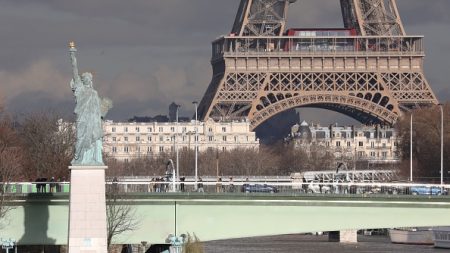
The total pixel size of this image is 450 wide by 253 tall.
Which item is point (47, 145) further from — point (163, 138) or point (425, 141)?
point (163, 138)

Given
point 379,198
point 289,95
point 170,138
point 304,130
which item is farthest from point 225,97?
point 379,198

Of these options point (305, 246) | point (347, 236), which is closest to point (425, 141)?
point (347, 236)

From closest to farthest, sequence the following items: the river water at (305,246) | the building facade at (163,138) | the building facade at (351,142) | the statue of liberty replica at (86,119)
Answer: the statue of liberty replica at (86,119) → the river water at (305,246) → the building facade at (163,138) → the building facade at (351,142)

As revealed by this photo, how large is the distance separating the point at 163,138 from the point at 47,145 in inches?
3338

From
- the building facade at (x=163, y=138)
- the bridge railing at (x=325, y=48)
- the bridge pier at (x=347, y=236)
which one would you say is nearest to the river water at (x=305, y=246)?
the bridge pier at (x=347, y=236)

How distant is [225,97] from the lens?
132 m

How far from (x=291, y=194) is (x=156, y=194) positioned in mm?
4435

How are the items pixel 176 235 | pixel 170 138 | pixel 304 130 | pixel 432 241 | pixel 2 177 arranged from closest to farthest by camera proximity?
pixel 176 235, pixel 2 177, pixel 432 241, pixel 170 138, pixel 304 130

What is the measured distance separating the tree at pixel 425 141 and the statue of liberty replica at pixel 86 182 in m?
63.0

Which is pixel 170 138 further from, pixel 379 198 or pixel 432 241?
pixel 379 198

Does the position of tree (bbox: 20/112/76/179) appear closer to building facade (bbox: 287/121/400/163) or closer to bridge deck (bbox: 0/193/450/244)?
bridge deck (bbox: 0/193/450/244)

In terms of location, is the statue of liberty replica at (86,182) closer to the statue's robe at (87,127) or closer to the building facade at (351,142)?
the statue's robe at (87,127)

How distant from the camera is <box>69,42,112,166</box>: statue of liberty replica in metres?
47.5

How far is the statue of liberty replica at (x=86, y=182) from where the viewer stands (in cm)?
4709
